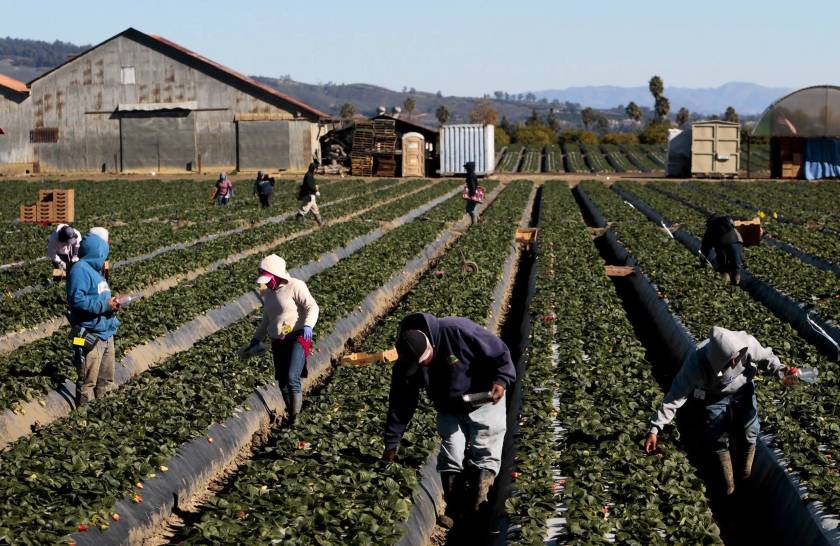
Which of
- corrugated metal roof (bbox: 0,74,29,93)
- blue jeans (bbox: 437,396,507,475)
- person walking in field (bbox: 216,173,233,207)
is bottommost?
blue jeans (bbox: 437,396,507,475)

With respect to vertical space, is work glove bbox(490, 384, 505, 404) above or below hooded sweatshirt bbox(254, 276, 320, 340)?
below

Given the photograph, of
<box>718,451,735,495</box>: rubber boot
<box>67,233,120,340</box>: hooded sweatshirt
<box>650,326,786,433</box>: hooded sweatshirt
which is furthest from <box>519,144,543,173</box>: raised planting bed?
<box>650,326,786,433</box>: hooded sweatshirt

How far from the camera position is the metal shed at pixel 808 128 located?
61344 mm

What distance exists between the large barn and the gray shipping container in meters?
8.63

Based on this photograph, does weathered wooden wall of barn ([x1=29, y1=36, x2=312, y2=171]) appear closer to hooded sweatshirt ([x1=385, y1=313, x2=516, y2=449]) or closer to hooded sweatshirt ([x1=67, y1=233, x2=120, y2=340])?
hooded sweatshirt ([x1=67, y1=233, x2=120, y2=340])

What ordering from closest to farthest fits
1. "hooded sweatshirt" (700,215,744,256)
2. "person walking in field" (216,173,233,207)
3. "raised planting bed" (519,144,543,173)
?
"hooded sweatshirt" (700,215,744,256)
"person walking in field" (216,173,233,207)
"raised planting bed" (519,144,543,173)

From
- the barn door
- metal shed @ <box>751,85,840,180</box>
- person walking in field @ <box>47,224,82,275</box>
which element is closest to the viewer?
person walking in field @ <box>47,224,82,275</box>

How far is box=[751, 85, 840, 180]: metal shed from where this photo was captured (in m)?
61.3

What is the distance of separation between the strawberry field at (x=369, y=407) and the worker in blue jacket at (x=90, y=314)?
49cm

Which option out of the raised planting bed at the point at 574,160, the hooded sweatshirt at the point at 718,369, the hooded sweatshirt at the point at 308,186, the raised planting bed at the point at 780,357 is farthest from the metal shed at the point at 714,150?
the hooded sweatshirt at the point at 718,369

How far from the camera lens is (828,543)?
27.2ft

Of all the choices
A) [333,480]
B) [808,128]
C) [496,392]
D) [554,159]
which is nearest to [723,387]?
[496,392]

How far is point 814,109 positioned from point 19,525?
60.9m

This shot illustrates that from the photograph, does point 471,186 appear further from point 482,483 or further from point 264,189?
point 482,483
